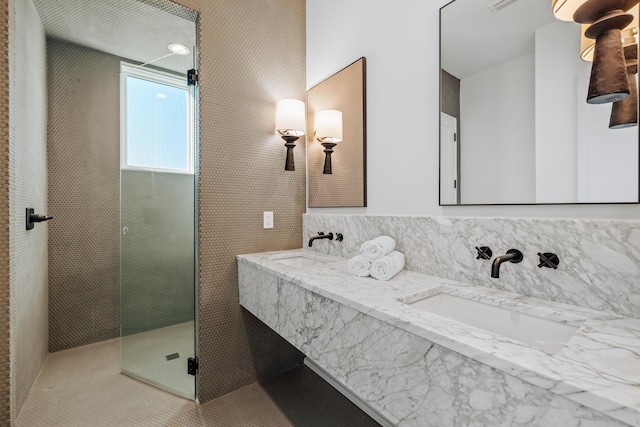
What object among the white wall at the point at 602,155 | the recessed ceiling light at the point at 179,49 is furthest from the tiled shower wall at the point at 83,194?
the white wall at the point at 602,155

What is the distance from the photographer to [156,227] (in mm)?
2178

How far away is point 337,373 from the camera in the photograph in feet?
3.46

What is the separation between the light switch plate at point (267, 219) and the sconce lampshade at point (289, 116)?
565mm

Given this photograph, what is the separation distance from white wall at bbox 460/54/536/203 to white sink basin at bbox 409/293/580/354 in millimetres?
428

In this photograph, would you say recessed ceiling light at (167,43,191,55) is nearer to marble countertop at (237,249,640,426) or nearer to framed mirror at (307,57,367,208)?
framed mirror at (307,57,367,208)

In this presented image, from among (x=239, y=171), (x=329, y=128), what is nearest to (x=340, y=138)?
(x=329, y=128)

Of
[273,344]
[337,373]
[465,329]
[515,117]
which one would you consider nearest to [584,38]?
[515,117]

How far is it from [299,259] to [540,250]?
131cm

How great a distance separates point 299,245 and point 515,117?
1.52 metres

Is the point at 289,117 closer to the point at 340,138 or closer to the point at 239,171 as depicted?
the point at 340,138

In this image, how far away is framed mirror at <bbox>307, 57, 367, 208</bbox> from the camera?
5.95 feet

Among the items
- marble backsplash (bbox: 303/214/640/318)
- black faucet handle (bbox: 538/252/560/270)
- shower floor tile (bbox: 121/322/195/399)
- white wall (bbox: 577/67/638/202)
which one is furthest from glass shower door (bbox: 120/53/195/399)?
white wall (bbox: 577/67/638/202)

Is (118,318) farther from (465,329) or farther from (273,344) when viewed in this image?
(465,329)

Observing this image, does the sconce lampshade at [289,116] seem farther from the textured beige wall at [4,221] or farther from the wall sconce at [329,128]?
the textured beige wall at [4,221]
